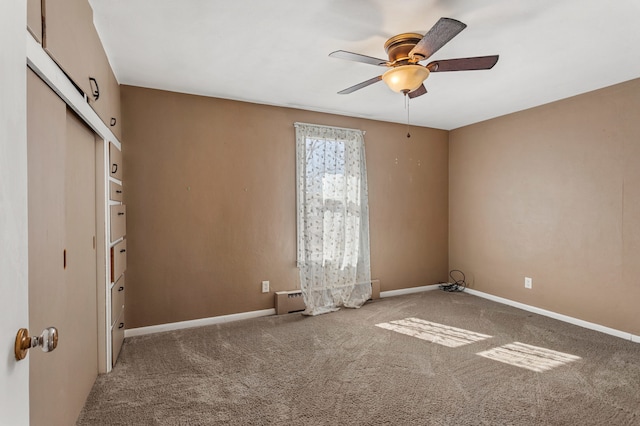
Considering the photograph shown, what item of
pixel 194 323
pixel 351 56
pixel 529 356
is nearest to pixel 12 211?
pixel 351 56

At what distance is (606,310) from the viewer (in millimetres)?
3320

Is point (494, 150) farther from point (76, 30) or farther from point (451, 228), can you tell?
point (76, 30)

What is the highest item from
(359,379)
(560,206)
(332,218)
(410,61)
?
(410,61)

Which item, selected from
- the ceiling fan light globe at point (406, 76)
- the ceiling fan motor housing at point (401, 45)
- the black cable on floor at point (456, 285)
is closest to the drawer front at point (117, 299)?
the ceiling fan light globe at point (406, 76)

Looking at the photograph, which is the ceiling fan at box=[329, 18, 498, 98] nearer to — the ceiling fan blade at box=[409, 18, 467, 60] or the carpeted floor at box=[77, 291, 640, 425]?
the ceiling fan blade at box=[409, 18, 467, 60]

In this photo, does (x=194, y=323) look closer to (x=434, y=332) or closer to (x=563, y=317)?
(x=434, y=332)

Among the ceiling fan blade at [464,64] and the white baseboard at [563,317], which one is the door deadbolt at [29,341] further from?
the white baseboard at [563,317]

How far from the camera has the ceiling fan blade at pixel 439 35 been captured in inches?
67.4

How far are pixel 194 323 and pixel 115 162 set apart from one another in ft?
5.84

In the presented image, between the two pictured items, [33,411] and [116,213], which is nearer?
[33,411]

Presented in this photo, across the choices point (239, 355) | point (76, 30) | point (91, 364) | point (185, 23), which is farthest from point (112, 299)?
point (185, 23)

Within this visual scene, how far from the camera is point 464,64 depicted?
7.16 ft

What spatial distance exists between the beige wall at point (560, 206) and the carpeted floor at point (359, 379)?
0.51 metres

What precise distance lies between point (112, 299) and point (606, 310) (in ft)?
14.8
